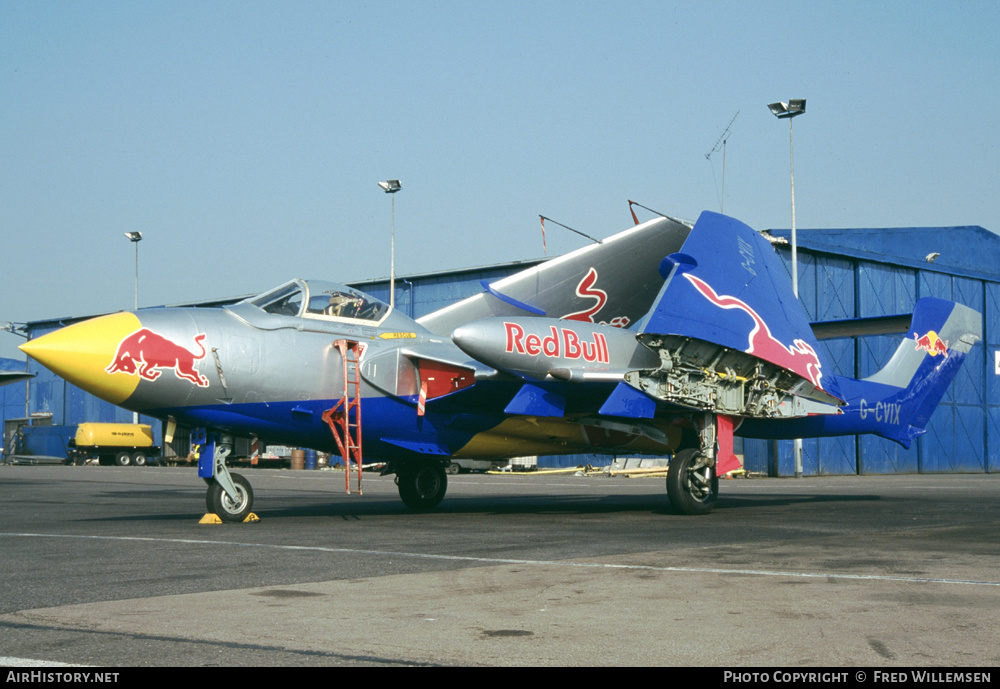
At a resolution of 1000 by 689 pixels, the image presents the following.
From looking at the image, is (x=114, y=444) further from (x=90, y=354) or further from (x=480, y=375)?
(x=90, y=354)

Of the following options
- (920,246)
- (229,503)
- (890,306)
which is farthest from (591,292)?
(920,246)

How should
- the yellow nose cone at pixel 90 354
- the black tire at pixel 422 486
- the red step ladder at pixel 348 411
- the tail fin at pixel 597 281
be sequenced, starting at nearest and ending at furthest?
1. the yellow nose cone at pixel 90 354
2. the red step ladder at pixel 348 411
3. the black tire at pixel 422 486
4. the tail fin at pixel 597 281

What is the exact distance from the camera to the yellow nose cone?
10888 mm

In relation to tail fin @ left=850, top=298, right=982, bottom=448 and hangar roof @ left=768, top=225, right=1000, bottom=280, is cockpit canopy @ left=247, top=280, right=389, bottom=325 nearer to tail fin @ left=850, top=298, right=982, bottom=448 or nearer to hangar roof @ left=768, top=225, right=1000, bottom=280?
tail fin @ left=850, top=298, right=982, bottom=448

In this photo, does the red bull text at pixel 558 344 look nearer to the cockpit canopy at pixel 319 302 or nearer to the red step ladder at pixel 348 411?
the red step ladder at pixel 348 411

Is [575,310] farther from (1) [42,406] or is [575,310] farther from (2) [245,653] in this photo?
(1) [42,406]

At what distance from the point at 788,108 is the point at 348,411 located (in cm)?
2643

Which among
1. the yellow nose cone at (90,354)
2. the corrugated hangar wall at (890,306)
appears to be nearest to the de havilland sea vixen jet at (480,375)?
the yellow nose cone at (90,354)

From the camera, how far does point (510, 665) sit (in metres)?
4.27

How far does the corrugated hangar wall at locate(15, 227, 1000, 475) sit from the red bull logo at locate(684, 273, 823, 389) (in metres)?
24.4

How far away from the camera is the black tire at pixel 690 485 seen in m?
13.8

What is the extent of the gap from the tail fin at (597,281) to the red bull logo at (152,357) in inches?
255

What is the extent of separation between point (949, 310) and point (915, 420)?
269cm

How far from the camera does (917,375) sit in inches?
720
